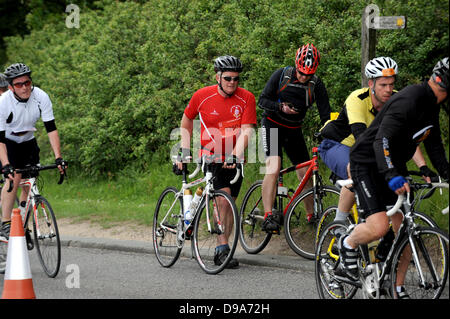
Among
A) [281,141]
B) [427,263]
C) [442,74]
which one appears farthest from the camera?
[281,141]

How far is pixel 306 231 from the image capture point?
8.91 meters

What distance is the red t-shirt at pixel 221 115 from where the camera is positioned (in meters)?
8.65

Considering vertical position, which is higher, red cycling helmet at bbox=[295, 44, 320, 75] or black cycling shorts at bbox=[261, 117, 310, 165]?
red cycling helmet at bbox=[295, 44, 320, 75]

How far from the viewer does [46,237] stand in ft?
28.0

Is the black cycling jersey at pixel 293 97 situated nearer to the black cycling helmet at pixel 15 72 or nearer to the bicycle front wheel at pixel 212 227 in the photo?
the bicycle front wheel at pixel 212 227

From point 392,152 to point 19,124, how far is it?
478 cm

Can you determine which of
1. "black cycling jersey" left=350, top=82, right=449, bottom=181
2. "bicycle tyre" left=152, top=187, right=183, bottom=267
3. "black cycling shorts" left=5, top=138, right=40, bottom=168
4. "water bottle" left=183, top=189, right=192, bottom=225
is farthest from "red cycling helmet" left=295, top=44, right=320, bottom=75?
"black cycling shorts" left=5, top=138, right=40, bottom=168

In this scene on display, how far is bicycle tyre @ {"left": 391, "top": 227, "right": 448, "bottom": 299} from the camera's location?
5.25 metres

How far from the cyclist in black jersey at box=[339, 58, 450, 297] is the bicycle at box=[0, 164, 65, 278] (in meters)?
3.55

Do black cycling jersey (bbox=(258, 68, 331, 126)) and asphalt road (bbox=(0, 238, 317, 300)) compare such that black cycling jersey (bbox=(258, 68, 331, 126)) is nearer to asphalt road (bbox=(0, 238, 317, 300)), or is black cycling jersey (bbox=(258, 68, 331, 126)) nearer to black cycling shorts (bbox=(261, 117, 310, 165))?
black cycling shorts (bbox=(261, 117, 310, 165))

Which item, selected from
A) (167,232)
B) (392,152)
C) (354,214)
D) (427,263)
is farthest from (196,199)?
(427,263)

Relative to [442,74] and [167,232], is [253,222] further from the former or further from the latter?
[442,74]
